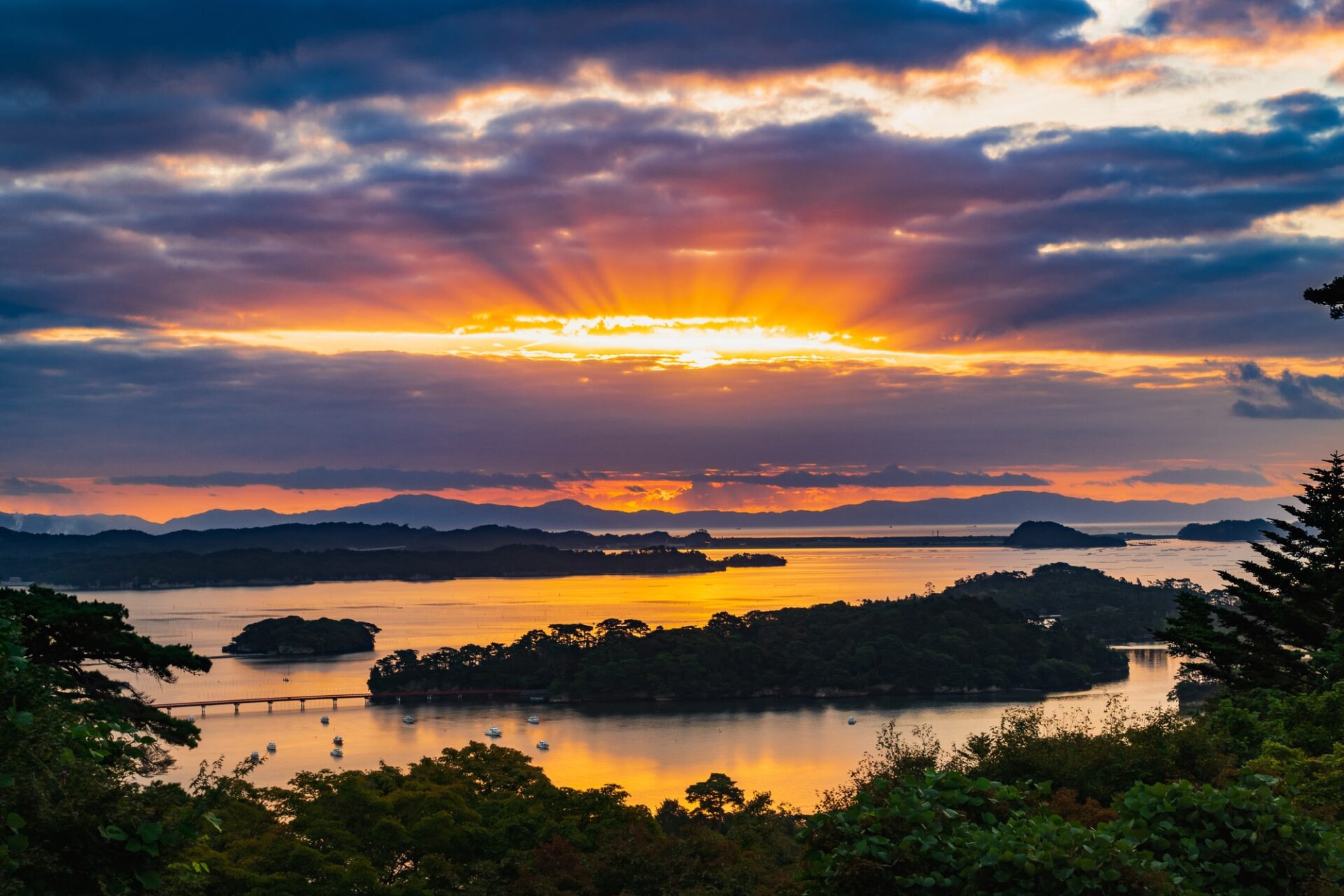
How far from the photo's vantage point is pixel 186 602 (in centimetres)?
19112

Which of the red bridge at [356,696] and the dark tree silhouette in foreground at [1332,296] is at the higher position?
the dark tree silhouette in foreground at [1332,296]

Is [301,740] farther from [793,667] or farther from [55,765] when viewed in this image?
[55,765]

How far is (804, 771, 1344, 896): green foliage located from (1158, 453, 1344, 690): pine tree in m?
23.6

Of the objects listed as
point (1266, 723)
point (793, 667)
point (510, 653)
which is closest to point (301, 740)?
point (510, 653)

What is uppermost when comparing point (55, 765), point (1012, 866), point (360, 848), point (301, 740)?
point (55, 765)

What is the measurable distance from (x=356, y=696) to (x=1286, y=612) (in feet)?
271

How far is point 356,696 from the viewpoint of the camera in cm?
9875

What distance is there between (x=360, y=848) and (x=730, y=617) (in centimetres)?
9880

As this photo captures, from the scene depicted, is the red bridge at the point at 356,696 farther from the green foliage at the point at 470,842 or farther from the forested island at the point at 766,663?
the green foliage at the point at 470,842

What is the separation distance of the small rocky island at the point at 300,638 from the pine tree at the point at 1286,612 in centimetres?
10963

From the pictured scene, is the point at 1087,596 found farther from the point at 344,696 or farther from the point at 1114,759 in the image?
the point at 1114,759

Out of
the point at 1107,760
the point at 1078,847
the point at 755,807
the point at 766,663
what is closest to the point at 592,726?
Result: the point at 766,663

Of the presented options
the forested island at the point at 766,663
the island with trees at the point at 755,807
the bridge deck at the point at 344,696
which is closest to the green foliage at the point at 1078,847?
the island with trees at the point at 755,807

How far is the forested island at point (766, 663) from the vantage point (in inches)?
3927
